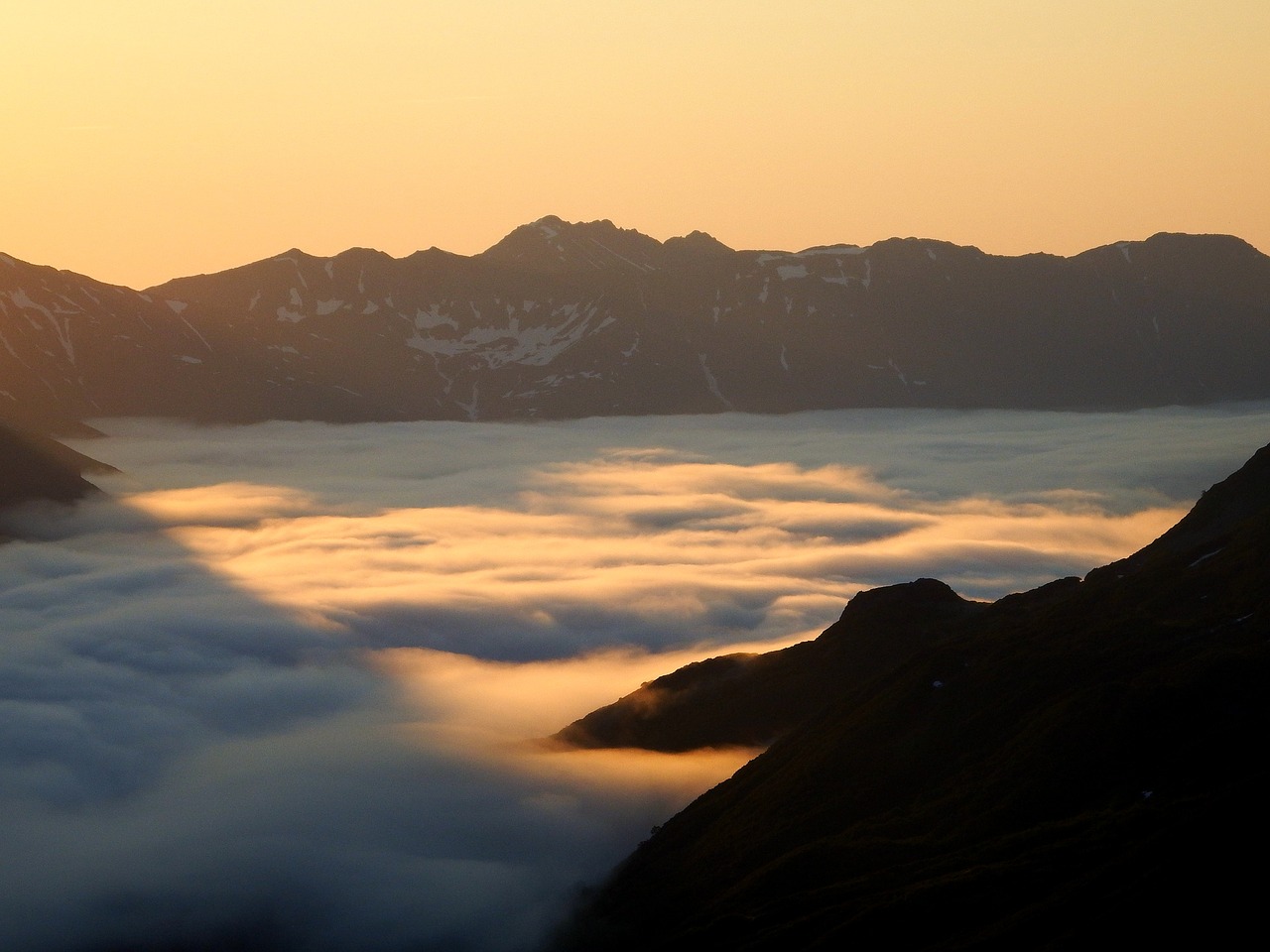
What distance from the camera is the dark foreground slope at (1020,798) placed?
97375mm

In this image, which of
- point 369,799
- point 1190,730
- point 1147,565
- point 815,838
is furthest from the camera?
point 369,799

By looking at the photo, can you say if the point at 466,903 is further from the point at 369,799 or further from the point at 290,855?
the point at 369,799

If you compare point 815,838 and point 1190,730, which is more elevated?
point 1190,730

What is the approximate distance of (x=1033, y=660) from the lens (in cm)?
14700

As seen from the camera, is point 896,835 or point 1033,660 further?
point 1033,660

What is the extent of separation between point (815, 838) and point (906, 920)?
3029 centimetres

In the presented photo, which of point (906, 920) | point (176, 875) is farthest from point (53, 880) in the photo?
point (906, 920)

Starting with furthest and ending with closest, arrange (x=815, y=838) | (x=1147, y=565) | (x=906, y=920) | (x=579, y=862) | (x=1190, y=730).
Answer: (x=1147, y=565)
(x=579, y=862)
(x=815, y=838)
(x=1190, y=730)
(x=906, y=920)

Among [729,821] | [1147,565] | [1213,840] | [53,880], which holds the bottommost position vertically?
[53,880]

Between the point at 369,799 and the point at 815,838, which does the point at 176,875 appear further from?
the point at 815,838

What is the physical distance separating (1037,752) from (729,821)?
32.4 m

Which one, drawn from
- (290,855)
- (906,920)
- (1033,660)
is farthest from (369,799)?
(906,920)

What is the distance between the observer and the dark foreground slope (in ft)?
319

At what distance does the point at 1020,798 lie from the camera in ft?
403
